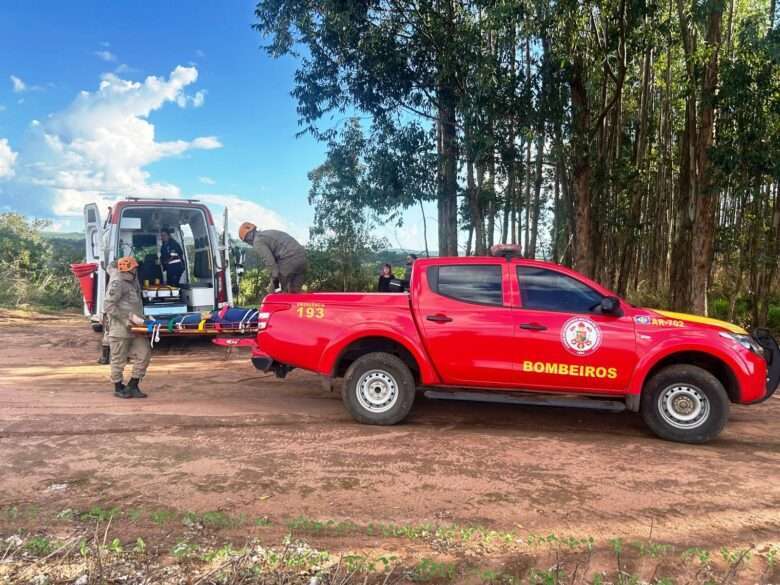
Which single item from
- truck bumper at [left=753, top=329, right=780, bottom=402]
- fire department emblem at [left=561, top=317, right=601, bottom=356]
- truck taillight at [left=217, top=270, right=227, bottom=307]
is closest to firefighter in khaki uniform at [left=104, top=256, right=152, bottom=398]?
truck taillight at [left=217, top=270, right=227, bottom=307]

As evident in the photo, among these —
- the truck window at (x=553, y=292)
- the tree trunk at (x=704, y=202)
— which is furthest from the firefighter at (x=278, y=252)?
the tree trunk at (x=704, y=202)

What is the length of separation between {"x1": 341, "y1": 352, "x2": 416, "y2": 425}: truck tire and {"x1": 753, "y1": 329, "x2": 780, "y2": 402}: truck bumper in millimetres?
3398

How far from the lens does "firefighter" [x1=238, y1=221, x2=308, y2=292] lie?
8195 mm

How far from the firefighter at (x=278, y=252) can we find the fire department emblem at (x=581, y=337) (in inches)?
168

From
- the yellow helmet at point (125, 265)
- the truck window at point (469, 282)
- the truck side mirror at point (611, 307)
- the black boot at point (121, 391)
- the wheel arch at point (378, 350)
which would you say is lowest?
the black boot at point (121, 391)

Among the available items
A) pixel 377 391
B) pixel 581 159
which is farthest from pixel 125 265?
pixel 581 159

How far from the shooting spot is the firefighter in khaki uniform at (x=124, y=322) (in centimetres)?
652

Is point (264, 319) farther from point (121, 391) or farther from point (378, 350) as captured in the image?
point (121, 391)

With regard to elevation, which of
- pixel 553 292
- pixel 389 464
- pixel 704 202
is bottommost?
pixel 389 464

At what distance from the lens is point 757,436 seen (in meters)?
5.59

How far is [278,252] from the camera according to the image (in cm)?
830

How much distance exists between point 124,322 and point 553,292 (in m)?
4.69

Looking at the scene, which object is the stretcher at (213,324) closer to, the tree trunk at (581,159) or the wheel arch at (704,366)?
the wheel arch at (704,366)

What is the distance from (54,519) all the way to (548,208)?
653 inches
